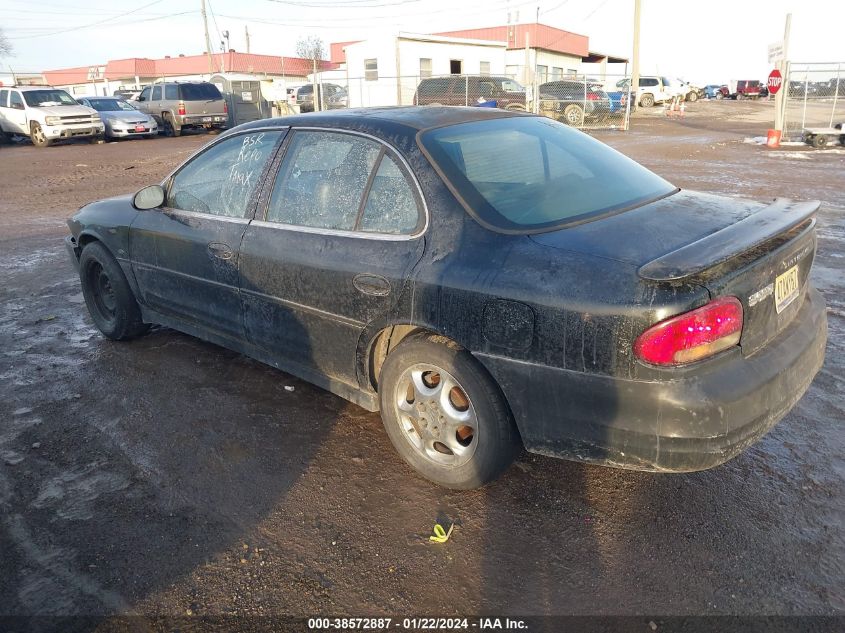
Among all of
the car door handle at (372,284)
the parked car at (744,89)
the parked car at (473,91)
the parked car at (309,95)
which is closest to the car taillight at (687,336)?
the car door handle at (372,284)

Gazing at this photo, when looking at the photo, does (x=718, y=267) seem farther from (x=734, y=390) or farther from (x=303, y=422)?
(x=303, y=422)

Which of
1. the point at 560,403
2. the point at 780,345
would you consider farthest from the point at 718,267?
the point at 560,403

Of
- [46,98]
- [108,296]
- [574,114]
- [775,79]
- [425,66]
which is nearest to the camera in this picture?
[108,296]

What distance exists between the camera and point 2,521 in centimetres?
292

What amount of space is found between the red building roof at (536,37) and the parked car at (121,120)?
20.9 meters

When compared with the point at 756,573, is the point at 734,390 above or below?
above

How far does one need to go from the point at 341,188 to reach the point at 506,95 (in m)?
22.0

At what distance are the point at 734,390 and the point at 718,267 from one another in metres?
0.45

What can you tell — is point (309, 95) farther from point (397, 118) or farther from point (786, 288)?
point (786, 288)

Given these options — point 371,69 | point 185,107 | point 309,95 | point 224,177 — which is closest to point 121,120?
point 185,107

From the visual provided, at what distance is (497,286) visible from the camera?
8.67ft

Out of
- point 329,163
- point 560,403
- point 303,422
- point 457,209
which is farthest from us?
point 303,422

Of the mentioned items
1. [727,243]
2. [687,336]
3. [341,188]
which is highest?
[341,188]

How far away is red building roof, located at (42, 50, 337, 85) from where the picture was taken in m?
49.3
